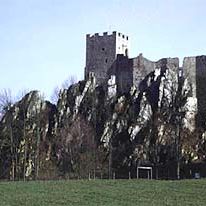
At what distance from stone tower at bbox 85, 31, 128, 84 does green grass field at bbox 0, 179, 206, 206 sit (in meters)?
39.1

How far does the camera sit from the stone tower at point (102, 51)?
6838 centimetres

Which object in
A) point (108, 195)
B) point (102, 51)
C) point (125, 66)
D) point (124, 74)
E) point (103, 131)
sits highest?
point (102, 51)

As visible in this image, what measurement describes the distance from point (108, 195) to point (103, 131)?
128 ft

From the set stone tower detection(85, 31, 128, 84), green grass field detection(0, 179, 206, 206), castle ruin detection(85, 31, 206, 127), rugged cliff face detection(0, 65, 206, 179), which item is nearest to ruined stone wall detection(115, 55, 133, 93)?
castle ruin detection(85, 31, 206, 127)

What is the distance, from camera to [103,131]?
6328 centimetres

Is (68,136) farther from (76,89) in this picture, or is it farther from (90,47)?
(90,47)

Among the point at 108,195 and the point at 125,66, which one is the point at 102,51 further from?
the point at 108,195

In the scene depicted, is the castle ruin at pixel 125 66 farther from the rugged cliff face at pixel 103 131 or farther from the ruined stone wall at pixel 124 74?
the rugged cliff face at pixel 103 131

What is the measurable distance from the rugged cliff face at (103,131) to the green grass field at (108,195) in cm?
2486

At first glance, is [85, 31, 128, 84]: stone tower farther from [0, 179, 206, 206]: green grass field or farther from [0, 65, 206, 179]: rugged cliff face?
[0, 179, 206, 206]: green grass field

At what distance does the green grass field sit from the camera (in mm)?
21797

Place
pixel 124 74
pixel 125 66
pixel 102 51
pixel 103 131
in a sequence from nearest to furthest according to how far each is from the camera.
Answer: pixel 103 131 < pixel 125 66 < pixel 124 74 < pixel 102 51

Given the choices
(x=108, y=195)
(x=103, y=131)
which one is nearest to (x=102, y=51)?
(x=103, y=131)

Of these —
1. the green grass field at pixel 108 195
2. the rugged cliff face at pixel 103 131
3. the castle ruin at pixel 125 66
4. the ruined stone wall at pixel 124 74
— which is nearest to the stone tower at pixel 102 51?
the castle ruin at pixel 125 66
